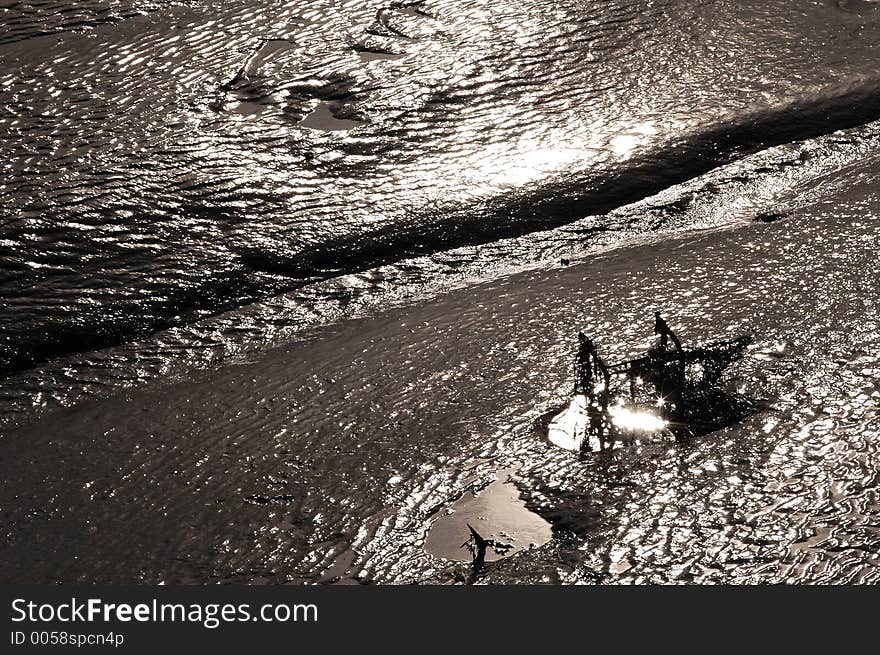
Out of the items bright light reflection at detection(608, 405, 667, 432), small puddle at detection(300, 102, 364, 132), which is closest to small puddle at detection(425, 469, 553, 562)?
bright light reflection at detection(608, 405, 667, 432)

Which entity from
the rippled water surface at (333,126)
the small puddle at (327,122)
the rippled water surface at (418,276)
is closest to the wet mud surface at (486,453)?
the rippled water surface at (418,276)

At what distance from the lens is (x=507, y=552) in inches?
75.9

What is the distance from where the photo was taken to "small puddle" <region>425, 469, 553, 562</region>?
1.94 m

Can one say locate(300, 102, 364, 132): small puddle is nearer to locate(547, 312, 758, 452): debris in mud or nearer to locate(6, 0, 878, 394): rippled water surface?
locate(6, 0, 878, 394): rippled water surface

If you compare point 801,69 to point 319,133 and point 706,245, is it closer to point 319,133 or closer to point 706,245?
point 706,245

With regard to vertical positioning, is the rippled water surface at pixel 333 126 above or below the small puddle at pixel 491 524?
above

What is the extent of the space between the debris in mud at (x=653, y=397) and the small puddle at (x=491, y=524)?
199 mm

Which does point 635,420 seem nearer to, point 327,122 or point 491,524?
point 491,524

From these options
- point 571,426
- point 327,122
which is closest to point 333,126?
point 327,122

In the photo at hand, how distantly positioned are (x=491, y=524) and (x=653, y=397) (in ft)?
1.65

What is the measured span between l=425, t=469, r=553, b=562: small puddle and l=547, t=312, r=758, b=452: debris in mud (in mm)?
199

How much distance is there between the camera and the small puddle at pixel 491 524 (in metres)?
1.94

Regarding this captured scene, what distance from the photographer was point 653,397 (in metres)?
2.26

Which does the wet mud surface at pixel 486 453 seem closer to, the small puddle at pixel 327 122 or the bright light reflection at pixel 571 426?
the bright light reflection at pixel 571 426
